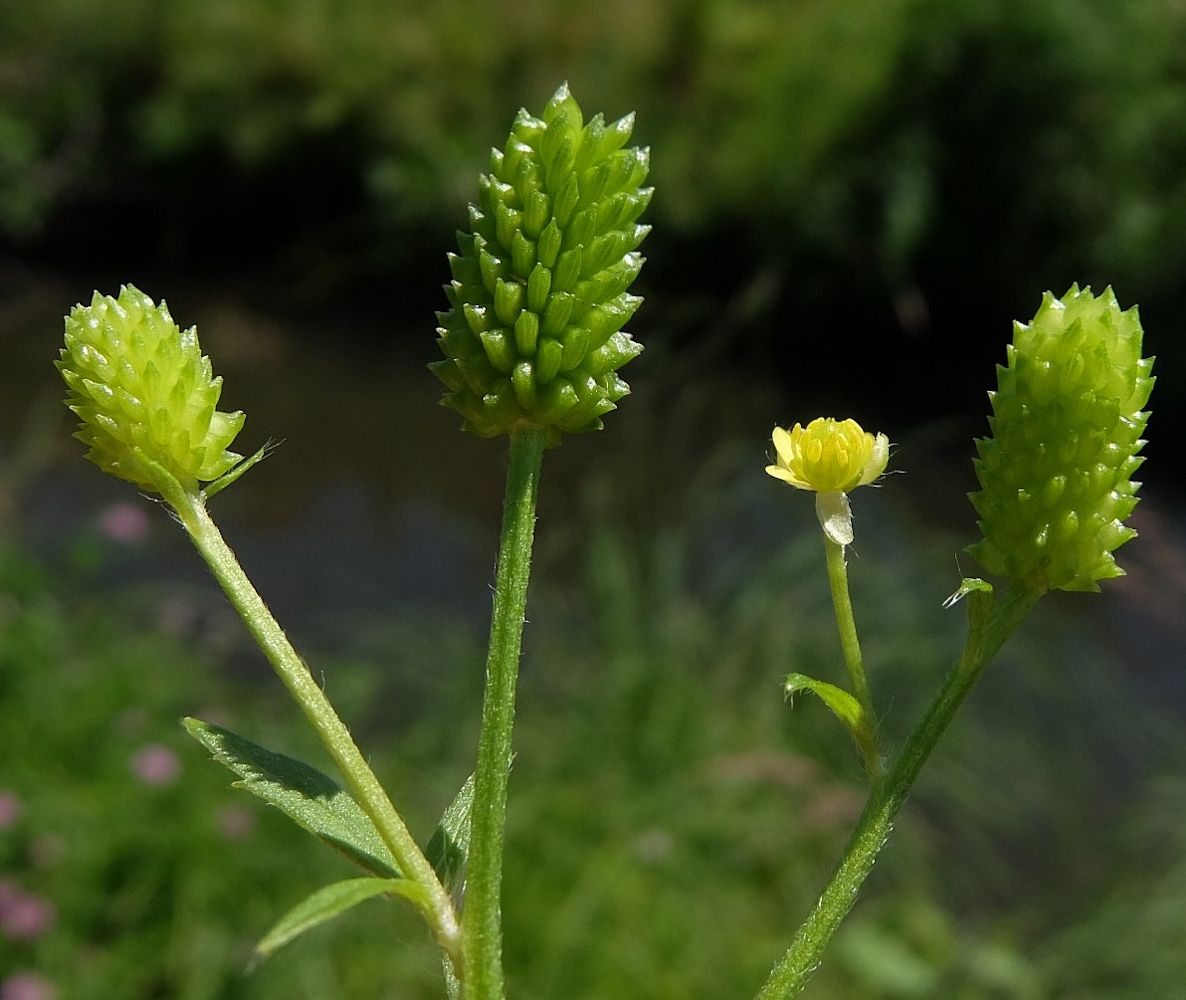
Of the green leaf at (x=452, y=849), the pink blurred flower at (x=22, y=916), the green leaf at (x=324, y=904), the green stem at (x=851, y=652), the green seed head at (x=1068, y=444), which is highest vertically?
the pink blurred flower at (x=22, y=916)

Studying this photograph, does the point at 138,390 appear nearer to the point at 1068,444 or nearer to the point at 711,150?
the point at 1068,444

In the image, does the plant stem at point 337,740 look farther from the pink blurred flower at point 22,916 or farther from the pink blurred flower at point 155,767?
the pink blurred flower at point 155,767

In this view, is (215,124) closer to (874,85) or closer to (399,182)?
(399,182)

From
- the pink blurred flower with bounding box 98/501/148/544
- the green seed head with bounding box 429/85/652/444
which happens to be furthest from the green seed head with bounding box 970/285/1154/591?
the pink blurred flower with bounding box 98/501/148/544

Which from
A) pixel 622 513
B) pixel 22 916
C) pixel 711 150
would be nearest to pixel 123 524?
pixel 22 916

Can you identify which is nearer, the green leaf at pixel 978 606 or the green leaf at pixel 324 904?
the green leaf at pixel 324 904

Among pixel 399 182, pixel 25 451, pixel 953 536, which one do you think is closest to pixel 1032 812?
pixel 953 536

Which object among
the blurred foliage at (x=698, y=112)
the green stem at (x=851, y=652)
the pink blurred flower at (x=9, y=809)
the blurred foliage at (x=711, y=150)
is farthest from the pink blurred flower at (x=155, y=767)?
the blurred foliage at (x=698, y=112)
